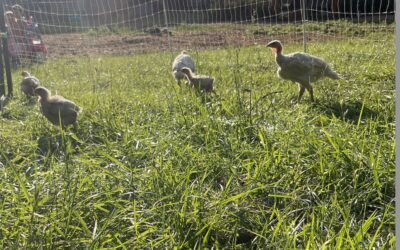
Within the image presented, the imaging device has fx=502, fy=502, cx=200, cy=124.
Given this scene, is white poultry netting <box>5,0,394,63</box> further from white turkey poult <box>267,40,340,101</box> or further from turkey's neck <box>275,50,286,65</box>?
white turkey poult <box>267,40,340,101</box>

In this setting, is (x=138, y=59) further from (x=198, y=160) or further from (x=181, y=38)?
(x=198, y=160)

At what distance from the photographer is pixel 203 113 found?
3904 mm

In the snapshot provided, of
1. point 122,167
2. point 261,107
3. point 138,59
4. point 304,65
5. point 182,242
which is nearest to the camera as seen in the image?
point 182,242

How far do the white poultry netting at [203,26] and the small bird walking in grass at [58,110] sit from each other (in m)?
2.91

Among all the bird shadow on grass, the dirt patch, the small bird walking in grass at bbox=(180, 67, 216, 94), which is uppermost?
the small bird walking in grass at bbox=(180, 67, 216, 94)

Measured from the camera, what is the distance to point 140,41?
15.1 m

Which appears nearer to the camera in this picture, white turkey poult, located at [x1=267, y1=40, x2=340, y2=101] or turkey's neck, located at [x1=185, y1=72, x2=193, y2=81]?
white turkey poult, located at [x1=267, y1=40, x2=340, y2=101]

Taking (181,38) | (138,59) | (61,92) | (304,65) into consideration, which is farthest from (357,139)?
(181,38)

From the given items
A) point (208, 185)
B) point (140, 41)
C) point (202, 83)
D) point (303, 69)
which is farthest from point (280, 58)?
point (140, 41)

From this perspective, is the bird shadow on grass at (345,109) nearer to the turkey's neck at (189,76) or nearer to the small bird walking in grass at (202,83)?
the small bird walking in grass at (202,83)

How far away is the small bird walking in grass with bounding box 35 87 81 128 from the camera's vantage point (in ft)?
15.3

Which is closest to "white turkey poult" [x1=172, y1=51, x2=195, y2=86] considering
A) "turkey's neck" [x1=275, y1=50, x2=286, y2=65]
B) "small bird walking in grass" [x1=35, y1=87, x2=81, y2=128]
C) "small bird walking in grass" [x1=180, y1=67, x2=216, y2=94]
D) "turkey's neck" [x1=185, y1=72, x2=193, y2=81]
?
"turkey's neck" [x1=185, y1=72, x2=193, y2=81]

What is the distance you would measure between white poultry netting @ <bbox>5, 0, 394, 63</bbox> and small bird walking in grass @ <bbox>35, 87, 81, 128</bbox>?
291 centimetres

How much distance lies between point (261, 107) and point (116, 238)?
85.1 inches
